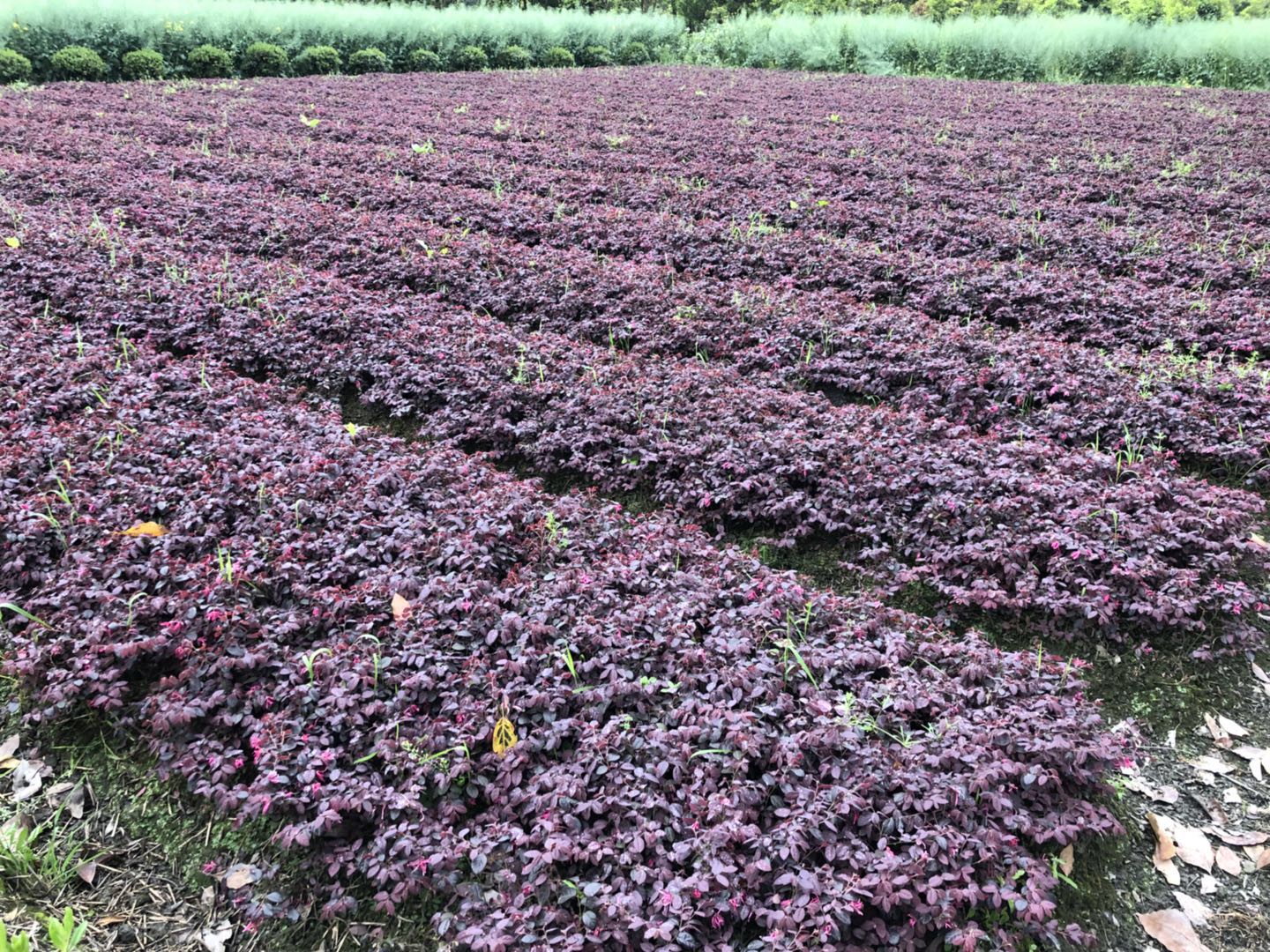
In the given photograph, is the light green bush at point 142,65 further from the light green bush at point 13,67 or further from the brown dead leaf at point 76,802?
the brown dead leaf at point 76,802

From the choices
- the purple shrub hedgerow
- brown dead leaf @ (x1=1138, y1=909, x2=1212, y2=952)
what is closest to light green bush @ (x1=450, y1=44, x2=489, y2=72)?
the purple shrub hedgerow

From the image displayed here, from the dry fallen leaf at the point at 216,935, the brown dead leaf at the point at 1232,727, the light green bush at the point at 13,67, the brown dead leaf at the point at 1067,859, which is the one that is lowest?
the dry fallen leaf at the point at 216,935

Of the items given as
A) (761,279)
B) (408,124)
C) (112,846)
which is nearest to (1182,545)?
(761,279)

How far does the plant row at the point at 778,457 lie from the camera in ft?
9.33

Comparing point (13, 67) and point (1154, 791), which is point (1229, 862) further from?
point (13, 67)

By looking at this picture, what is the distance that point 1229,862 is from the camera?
2.13 metres

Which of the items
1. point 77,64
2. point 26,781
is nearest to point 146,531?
point 26,781

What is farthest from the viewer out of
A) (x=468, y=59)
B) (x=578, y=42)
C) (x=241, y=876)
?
(x=578, y=42)

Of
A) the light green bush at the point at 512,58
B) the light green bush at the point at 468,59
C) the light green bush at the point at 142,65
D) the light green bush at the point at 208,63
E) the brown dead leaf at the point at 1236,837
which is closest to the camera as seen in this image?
the brown dead leaf at the point at 1236,837

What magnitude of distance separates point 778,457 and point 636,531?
76 cm

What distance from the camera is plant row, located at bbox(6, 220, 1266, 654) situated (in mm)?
2844

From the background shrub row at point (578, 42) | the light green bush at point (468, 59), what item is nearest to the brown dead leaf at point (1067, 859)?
the background shrub row at point (578, 42)

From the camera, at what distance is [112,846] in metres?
2.17

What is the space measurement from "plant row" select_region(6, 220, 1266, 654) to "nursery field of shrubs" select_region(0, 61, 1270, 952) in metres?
0.02
